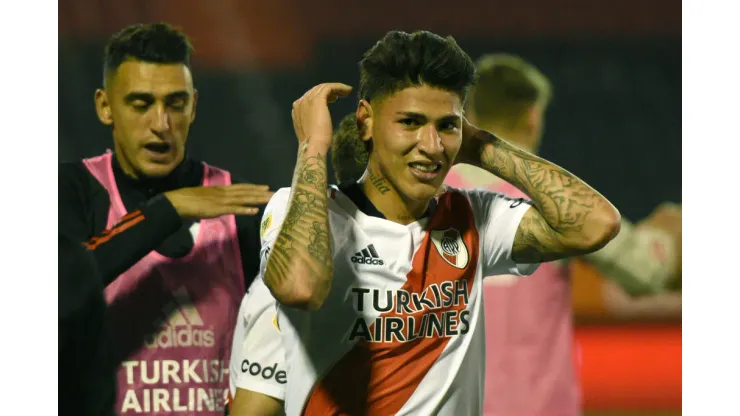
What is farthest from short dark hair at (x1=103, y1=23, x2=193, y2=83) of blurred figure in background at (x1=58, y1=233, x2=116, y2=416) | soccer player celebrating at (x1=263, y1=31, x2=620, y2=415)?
soccer player celebrating at (x1=263, y1=31, x2=620, y2=415)

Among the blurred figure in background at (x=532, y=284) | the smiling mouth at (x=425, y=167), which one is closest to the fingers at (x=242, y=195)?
the blurred figure in background at (x=532, y=284)

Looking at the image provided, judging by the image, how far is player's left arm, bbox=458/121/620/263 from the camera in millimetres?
2029

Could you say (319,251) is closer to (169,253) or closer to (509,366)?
(169,253)

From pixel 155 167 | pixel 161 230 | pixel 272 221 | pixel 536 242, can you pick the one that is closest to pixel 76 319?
pixel 161 230

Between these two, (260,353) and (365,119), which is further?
(260,353)

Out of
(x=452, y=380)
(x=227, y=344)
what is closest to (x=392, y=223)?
(x=452, y=380)

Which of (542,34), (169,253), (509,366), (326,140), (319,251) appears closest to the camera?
(319,251)

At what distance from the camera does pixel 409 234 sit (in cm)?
204

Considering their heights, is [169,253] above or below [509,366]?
above

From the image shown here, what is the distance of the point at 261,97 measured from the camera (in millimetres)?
3025

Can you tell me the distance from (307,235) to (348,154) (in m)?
0.75

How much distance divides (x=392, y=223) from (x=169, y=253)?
1.01 metres

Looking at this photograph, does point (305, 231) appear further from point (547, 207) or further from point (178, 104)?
point (178, 104)

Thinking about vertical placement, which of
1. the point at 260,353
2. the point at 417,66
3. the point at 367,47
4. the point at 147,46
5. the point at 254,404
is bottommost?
the point at 254,404
